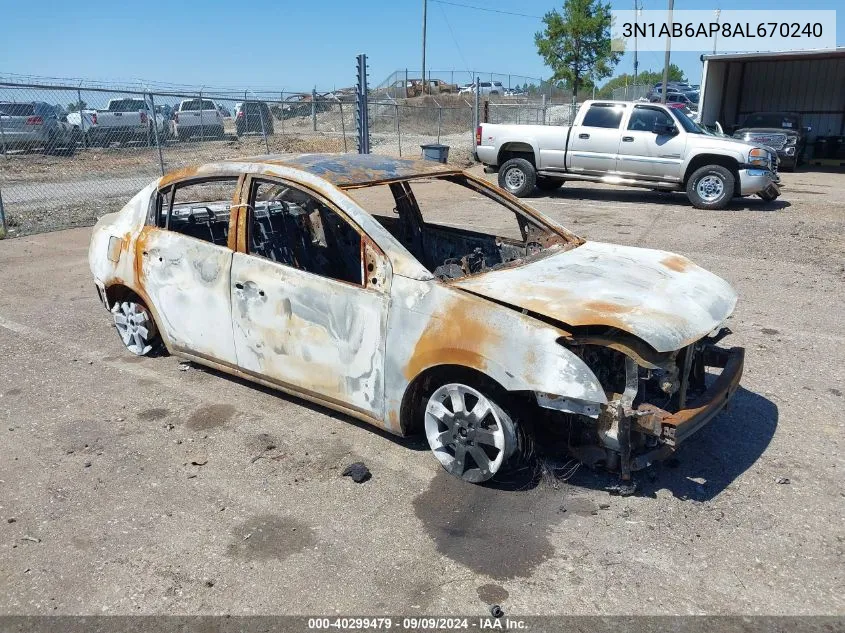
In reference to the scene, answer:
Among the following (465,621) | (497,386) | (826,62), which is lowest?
(465,621)

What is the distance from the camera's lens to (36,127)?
52.9ft

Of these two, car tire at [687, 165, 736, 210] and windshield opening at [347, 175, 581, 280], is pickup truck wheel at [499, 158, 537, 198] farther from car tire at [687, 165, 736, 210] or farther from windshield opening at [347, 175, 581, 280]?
windshield opening at [347, 175, 581, 280]

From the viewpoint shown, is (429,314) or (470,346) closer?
(470,346)

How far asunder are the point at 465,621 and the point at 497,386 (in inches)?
45.1

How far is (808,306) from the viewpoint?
6.96 meters

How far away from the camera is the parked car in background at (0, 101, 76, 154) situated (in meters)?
15.9

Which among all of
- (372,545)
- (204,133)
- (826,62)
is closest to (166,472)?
(372,545)

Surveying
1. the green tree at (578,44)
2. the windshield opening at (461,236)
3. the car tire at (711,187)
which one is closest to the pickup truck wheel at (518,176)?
the car tire at (711,187)

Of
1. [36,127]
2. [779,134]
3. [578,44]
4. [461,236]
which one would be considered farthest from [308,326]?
[578,44]

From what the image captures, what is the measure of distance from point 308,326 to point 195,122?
19874 millimetres

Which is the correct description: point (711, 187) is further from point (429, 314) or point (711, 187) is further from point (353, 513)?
point (353, 513)

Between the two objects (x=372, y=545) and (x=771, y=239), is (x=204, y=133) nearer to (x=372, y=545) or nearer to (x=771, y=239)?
(x=771, y=239)

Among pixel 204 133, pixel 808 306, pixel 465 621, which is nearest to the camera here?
pixel 465 621

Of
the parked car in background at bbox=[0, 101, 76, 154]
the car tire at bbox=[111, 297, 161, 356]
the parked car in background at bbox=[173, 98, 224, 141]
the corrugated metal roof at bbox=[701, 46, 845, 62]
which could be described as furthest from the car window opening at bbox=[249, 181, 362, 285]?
the corrugated metal roof at bbox=[701, 46, 845, 62]
